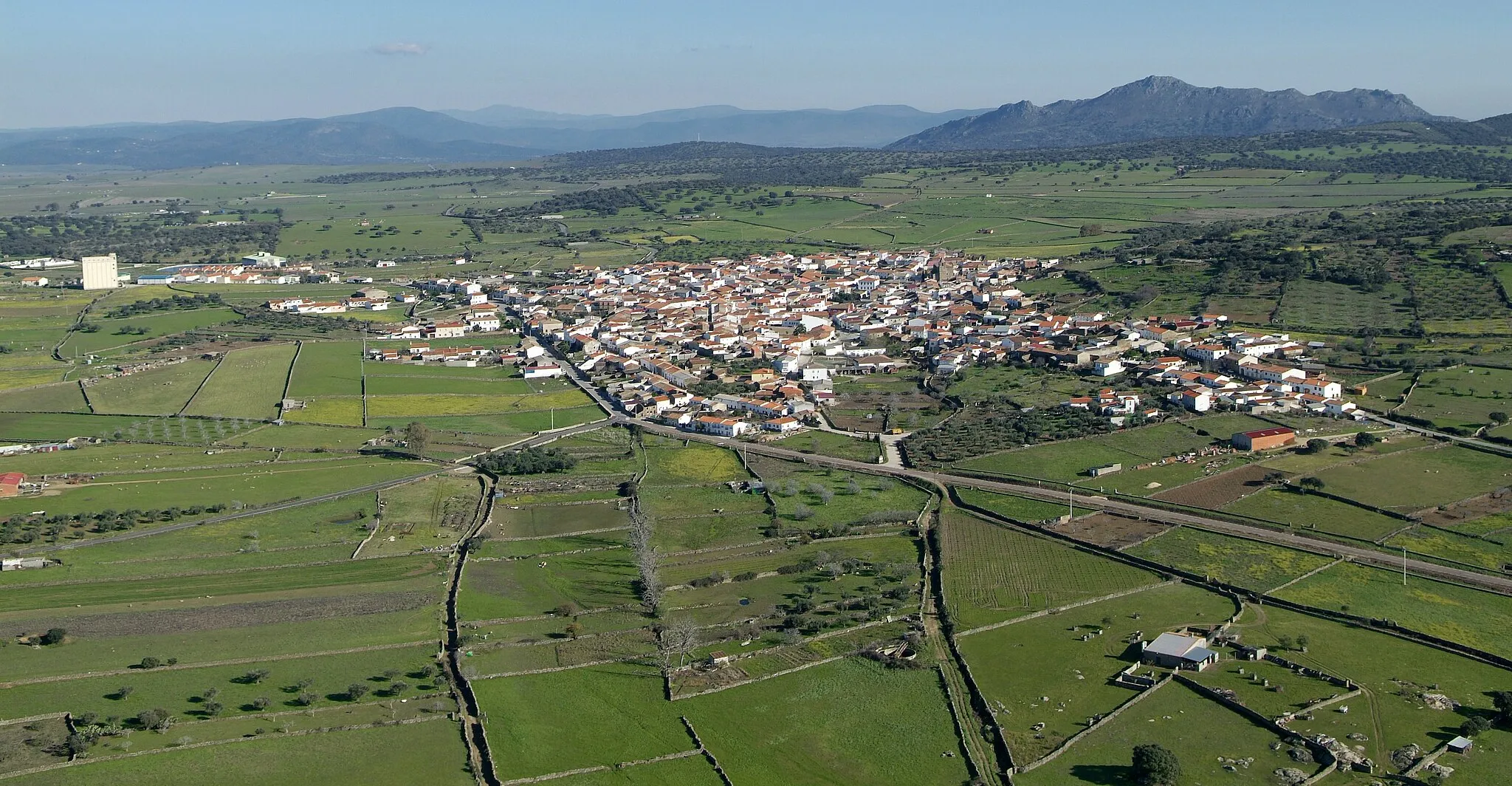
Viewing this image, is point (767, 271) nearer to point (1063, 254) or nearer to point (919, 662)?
point (1063, 254)

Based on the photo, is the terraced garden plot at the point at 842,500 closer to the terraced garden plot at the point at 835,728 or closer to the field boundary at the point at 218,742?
the terraced garden plot at the point at 835,728

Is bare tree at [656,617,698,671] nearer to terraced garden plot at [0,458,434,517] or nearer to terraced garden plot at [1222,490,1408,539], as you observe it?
terraced garden plot at [0,458,434,517]

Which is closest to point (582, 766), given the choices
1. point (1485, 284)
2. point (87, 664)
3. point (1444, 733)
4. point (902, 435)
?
point (87, 664)

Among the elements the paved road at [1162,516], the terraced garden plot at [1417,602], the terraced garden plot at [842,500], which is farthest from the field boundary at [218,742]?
the paved road at [1162,516]

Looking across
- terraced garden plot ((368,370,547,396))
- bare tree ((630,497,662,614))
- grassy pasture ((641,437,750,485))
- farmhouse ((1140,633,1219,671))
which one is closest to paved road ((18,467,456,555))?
grassy pasture ((641,437,750,485))

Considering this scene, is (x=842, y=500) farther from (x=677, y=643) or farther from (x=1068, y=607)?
(x=677, y=643)

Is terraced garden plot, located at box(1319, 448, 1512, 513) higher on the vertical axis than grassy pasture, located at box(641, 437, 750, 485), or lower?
higher
